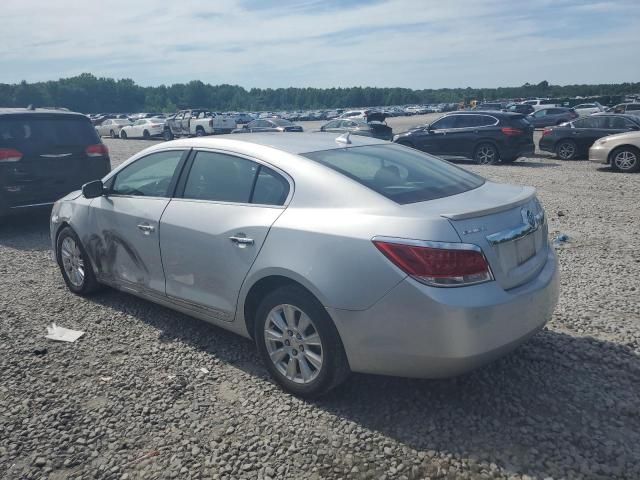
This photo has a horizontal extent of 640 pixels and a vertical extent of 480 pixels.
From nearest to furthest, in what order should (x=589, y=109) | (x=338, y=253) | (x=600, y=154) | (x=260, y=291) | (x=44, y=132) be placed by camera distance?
Result: (x=338, y=253) < (x=260, y=291) < (x=44, y=132) < (x=600, y=154) < (x=589, y=109)

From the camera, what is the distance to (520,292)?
3156 mm

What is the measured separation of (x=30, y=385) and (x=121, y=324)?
42.4 inches

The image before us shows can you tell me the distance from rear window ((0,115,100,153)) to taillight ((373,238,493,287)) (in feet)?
23.2

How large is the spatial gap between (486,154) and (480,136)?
56 centimetres

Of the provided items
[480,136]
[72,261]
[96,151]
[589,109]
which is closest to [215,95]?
[589,109]

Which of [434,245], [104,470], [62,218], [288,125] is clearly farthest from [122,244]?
[288,125]

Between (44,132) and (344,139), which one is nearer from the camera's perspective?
(344,139)

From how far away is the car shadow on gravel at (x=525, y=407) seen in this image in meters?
2.92

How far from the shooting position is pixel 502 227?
317 cm

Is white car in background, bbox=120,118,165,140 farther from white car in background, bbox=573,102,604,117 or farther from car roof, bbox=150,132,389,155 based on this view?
car roof, bbox=150,132,389,155

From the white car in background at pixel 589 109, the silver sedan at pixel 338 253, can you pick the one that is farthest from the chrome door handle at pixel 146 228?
the white car in background at pixel 589 109

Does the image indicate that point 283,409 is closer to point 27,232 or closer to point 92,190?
point 92,190

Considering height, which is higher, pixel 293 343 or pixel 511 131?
pixel 511 131

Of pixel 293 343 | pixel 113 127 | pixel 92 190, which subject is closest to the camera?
pixel 293 343
